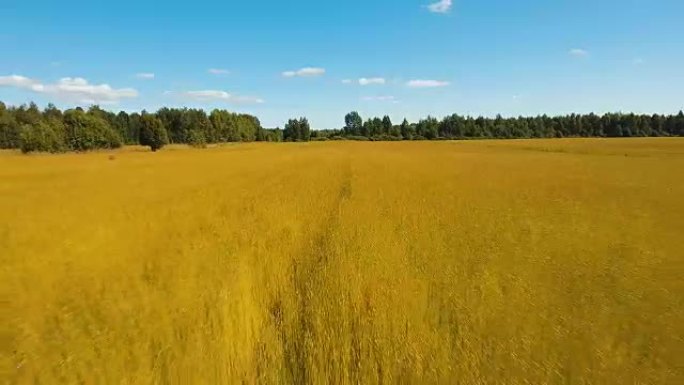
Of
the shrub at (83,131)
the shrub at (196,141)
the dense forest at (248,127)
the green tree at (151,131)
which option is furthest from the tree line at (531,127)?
the shrub at (83,131)

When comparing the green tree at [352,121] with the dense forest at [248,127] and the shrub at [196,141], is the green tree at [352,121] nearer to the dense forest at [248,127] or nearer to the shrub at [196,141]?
the dense forest at [248,127]

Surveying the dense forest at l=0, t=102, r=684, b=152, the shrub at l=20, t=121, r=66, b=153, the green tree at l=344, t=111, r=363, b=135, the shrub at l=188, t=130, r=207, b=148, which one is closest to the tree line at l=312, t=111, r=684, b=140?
the dense forest at l=0, t=102, r=684, b=152

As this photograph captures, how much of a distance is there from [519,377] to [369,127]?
161478 millimetres

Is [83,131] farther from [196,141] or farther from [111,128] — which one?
[196,141]

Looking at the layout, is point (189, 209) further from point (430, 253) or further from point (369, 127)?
point (369, 127)

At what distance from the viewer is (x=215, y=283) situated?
6.21 meters

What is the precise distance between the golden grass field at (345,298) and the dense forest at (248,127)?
86.5 metres

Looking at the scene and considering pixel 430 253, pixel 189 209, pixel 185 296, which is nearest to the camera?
pixel 185 296

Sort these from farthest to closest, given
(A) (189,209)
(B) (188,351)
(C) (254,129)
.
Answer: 1. (C) (254,129)
2. (A) (189,209)
3. (B) (188,351)

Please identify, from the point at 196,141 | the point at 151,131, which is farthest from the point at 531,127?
the point at 151,131

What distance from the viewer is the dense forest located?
8900cm

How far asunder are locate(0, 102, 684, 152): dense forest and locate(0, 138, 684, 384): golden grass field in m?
86.5

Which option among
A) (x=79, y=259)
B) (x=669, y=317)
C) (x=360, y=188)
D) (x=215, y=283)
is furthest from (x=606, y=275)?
(x=360, y=188)

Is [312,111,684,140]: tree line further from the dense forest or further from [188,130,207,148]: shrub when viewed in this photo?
[188,130,207,148]: shrub
